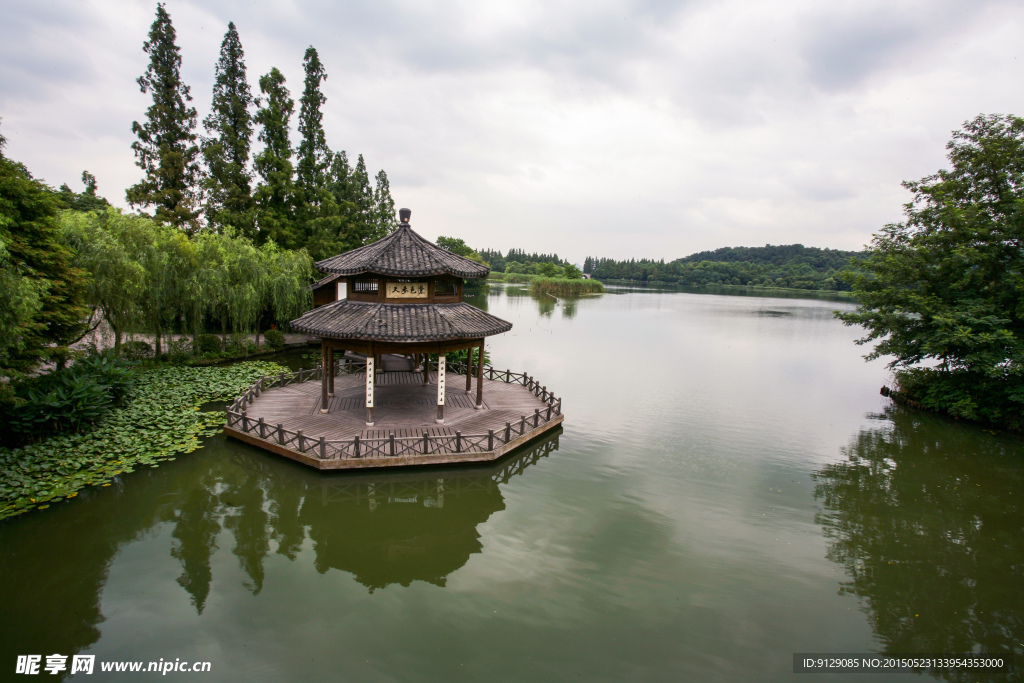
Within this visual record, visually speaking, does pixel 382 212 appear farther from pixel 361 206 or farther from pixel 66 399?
pixel 66 399

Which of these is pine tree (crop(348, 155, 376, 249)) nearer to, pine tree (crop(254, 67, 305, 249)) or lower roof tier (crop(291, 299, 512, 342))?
pine tree (crop(254, 67, 305, 249))

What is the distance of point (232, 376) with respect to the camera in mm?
18531

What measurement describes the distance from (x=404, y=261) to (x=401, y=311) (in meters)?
1.48

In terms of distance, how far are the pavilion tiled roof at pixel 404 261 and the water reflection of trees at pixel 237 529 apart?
547 centimetres

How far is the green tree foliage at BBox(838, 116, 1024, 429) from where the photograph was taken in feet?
53.0

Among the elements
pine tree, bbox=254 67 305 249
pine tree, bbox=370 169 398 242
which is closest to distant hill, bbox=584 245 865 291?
pine tree, bbox=370 169 398 242

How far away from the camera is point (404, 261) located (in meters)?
13.2

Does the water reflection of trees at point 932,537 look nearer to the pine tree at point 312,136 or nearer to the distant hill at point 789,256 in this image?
the pine tree at point 312,136

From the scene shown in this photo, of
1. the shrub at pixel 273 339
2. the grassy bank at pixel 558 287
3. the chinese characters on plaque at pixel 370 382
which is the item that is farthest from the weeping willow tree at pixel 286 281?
the grassy bank at pixel 558 287

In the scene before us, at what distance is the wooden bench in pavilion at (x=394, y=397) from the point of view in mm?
11578

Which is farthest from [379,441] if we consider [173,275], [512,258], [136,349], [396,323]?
[512,258]

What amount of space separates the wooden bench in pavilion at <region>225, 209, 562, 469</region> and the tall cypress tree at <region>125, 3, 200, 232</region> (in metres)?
20.1

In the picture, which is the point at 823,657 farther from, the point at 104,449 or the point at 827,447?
the point at 104,449

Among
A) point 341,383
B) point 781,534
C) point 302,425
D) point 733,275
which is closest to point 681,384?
point 781,534
